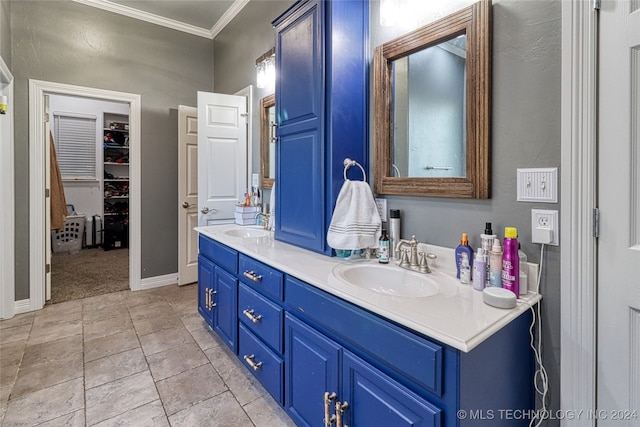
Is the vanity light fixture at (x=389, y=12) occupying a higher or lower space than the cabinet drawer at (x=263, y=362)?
higher

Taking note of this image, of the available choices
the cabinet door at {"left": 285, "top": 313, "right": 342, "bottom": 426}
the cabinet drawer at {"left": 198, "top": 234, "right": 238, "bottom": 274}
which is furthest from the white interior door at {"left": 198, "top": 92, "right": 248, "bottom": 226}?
the cabinet door at {"left": 285, "top": 313, "right": 342, "bottom": 426}

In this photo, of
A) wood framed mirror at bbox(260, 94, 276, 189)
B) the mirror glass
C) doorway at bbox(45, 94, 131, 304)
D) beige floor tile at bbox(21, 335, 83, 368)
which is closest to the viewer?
the mirror glass

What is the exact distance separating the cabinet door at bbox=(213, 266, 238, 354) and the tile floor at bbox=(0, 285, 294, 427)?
0.59 feet

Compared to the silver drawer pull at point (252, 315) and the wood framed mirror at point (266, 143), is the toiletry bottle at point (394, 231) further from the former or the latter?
the wood framed mirror at point (266, 143)

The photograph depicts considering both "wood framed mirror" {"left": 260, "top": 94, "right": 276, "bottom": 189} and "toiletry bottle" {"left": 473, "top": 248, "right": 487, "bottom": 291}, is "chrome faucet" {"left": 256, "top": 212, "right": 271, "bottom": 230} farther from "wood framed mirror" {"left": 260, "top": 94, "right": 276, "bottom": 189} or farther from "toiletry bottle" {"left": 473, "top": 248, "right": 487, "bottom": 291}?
"toiletry bottle" {"left": 473, "top": 248, "right": 487, "bottom": 291}

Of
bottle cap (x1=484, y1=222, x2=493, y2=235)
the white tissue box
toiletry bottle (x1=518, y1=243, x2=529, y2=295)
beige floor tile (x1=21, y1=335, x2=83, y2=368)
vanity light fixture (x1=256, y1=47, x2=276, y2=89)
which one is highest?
vanity light fixture (x1=256, y1=47, x2=276, y2=89)

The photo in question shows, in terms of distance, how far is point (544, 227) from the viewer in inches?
42.9

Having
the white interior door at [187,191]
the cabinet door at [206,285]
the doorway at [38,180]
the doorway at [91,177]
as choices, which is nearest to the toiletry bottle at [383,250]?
the cabinet door at [206,285]

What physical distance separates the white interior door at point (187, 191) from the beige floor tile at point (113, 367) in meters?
1.43

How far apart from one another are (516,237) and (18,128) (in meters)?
3.85

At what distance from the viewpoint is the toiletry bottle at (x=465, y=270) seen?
4.02ft

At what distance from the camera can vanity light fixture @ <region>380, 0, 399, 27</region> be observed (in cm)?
151

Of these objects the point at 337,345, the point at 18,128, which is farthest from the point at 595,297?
the point at 18,128

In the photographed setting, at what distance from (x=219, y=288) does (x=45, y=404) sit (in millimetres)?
1046
